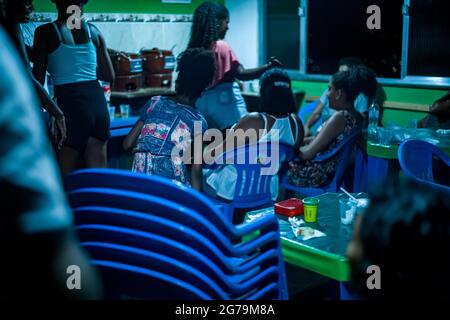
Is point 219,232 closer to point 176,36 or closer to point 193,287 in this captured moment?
point 193,287

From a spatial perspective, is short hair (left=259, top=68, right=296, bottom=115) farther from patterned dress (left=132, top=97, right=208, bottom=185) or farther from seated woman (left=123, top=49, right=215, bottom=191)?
patterned dress (left=132, top=97, right=208, bottom=185)

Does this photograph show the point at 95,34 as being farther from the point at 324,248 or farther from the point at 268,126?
the point at 324,248

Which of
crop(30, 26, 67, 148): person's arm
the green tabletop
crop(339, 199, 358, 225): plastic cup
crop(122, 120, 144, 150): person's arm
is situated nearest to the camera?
the green tabletop

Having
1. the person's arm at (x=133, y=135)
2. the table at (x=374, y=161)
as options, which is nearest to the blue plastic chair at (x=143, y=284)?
the person's arm at (x=133, y=135)

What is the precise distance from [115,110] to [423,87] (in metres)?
2.74

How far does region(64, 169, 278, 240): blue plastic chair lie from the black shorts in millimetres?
1930

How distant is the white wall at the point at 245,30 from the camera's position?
Answer: 627 centimetres

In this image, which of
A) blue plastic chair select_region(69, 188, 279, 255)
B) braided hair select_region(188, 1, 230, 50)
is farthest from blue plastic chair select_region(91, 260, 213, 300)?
braided hair select_region(188, 1, 230, 50)

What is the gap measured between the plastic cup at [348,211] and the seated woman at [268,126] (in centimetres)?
88

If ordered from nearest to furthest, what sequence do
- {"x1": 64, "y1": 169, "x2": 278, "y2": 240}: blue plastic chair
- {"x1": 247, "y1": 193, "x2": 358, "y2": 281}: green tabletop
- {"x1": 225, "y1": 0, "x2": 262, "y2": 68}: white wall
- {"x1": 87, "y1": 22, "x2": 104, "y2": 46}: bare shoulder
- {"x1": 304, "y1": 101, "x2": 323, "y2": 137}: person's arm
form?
{"x1": 64, "y1": 169, "x2": 278, "y2": 240}: blue plastic chair, {"x1": 247, "y1": 193, "x2": 358, "y2": 281}: green tabletop, {"x1": 87, "y1": 22, "x2": 104, "y2": 46}: bare shoulder, {"x1": 304, "y1": 101, "x2": 323, "y2": 137}: person's arm, {"x1": 225, "y1": 0, "x2": 262, "y2": 68}: white wall

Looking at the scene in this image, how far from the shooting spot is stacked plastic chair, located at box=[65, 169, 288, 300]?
5.14 feet

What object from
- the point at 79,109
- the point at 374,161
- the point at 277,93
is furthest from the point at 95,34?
the point at 374,161

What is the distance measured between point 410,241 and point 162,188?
0.82 meters

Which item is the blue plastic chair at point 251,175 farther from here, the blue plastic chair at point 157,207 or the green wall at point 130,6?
the green wall at point 130,6
